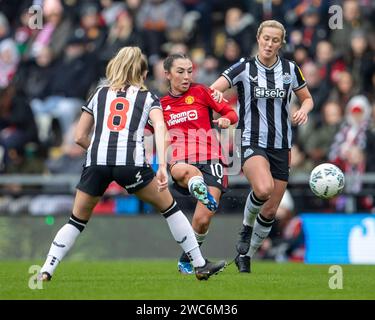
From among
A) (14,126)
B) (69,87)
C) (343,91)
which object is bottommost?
(14,126)

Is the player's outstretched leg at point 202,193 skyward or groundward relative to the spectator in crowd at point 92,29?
groundward

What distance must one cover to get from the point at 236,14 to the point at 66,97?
11.0 feet

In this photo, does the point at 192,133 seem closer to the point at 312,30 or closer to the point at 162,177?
the point at 162,177

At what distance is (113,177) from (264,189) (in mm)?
2036

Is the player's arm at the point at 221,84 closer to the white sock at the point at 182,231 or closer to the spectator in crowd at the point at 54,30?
the white sock at the point at 182,231

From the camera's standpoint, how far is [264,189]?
1116 cm

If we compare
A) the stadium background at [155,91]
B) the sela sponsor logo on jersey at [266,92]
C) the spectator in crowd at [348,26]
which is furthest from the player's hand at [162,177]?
the spectator in crowd at [348,26]

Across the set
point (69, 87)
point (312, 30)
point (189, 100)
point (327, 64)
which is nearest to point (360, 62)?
point (327, 64)

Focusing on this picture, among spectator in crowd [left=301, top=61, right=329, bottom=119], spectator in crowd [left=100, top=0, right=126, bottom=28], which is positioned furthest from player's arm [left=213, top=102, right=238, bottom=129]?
spectator in crowd [left=100, top=0, right=126, bottom=28]

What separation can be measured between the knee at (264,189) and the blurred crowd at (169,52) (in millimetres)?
4606

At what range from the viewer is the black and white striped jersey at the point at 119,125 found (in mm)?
9695

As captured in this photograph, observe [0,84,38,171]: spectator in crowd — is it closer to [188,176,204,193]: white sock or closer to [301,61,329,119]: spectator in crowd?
[301,61,329,119]: spectator in crowd

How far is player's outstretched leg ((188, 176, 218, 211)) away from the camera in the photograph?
10.3 m

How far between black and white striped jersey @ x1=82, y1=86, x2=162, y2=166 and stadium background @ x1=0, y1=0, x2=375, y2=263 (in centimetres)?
603
